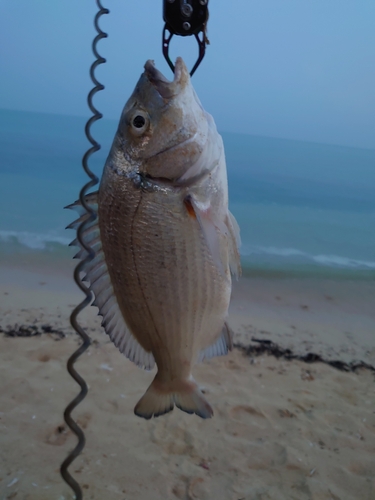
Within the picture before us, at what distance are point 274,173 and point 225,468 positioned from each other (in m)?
22.3

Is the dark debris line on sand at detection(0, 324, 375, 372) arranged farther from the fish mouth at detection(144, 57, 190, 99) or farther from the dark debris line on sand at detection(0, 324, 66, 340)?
the fish mouth at detection(144, 57, 190, 99)

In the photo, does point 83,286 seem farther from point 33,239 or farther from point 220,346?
point 33,239

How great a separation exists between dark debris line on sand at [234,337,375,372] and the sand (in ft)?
0.25

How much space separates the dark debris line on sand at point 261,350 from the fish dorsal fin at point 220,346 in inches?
117

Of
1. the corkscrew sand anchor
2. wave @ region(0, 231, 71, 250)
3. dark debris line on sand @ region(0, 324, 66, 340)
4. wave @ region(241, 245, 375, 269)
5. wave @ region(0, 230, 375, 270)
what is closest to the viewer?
the corkscrew sand anchor

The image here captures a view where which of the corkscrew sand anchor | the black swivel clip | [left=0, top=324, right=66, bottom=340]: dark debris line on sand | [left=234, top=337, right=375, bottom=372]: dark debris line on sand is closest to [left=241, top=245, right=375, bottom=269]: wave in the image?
A: [left=234, top=337, right=375, bottom=372]: dark debris line on sand

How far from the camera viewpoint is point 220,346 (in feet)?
5.72

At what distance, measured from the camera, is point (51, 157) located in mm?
21750

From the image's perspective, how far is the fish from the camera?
1.51 m

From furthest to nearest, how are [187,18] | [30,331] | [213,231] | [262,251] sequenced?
1. [262,251]
2. [30,331]
3. [213,231]
4. [187,18]

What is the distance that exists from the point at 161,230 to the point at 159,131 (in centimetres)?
37

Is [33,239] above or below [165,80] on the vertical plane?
below

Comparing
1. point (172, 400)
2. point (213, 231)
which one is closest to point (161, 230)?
point (213, 231)

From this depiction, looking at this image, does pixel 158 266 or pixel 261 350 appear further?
pixel 261 350
